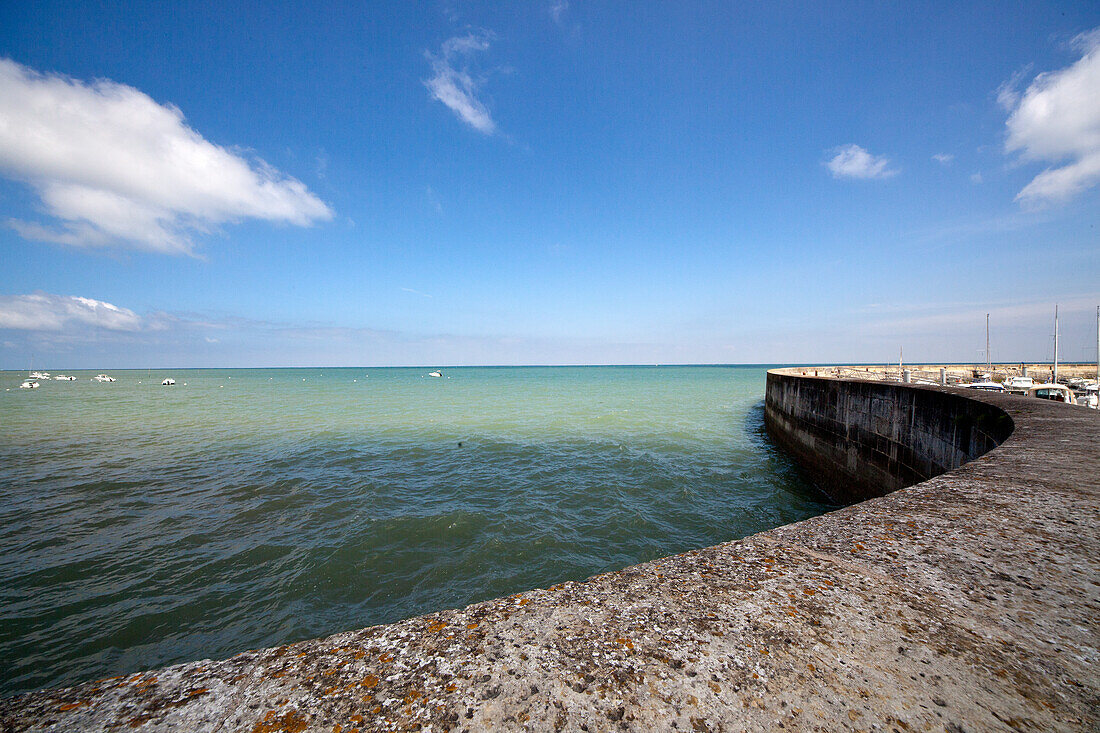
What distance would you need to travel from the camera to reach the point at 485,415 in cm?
2798

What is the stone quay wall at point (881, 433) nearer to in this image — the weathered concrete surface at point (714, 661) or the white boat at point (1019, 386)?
the weathered concrete surface at point (714, 661)

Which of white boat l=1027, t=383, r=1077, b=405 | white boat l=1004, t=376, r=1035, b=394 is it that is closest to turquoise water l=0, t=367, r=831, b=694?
white boat l=1027, t=383, r=1077, b=405

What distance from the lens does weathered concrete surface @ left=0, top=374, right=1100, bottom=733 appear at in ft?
4.70

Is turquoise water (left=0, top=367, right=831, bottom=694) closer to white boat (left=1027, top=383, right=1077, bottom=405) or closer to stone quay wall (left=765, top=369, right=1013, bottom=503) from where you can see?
stone quay wall (left=765, top=369, right=1013, bottom=503)

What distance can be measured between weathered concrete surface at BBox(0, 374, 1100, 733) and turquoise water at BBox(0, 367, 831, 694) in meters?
5.09

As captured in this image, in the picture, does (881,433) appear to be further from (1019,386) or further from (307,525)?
(1019,386)

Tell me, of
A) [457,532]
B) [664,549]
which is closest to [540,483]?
[457,532]

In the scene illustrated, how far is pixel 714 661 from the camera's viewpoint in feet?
5.47

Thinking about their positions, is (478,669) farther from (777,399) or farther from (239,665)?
(777,399)

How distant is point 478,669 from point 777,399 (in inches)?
929

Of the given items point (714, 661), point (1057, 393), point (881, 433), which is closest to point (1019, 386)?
point (1057, 393)

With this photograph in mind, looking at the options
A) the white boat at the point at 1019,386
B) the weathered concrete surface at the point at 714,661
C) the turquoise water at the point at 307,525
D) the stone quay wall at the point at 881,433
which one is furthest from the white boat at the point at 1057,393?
the weathered concrete surface at the point at 714,661

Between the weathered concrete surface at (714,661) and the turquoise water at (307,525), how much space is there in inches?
200

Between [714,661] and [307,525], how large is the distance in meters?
9.89
